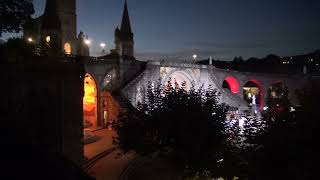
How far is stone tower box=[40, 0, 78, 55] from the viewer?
4847 cm

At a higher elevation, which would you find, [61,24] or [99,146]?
[61,24]

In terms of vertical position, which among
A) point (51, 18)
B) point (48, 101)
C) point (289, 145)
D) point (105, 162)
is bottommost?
point (105, 162)

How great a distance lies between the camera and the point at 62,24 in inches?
2045

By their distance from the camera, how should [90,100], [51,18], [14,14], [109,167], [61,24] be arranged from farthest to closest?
[61,24]
[51,18]
[90,100]
[109,167]
[14,14]

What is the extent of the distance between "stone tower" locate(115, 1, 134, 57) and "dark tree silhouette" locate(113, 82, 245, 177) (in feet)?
133

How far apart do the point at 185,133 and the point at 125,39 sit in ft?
146

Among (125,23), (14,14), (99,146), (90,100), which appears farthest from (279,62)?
(14,14)

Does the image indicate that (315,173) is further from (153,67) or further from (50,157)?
(153,67)

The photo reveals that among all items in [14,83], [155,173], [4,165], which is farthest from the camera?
[155,173]

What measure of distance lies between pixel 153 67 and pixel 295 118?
3602 cm

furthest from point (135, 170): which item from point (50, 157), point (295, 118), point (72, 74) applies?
point (50, 157)

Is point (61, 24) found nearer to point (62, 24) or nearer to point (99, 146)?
point (62, 24)

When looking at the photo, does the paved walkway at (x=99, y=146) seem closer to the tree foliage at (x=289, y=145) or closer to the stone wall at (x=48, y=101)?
the stone wall at (x=48, y=101)

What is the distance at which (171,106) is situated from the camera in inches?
952
